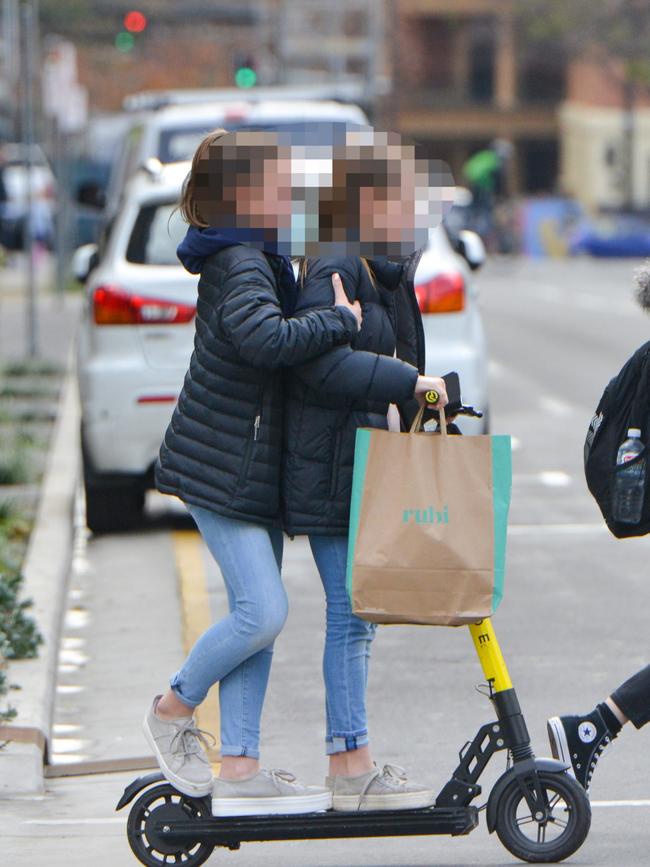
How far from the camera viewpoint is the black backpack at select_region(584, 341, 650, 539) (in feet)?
16.7

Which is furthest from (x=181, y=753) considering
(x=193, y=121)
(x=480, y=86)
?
(x=480, y=86)

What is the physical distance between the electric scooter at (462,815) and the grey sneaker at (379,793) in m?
0.04

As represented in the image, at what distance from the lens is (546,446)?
13.6m

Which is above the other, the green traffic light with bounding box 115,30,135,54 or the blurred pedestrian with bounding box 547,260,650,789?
the blurred pedestrian with bounding box 547,260,650,789

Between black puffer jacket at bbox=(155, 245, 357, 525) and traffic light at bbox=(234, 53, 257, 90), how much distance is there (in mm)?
17161

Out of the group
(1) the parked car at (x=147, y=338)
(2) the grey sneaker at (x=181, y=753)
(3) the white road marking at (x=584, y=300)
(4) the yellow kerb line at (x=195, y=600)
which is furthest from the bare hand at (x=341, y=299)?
(3) the white road marking at (x=584, y=300)

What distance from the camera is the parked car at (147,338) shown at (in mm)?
9844

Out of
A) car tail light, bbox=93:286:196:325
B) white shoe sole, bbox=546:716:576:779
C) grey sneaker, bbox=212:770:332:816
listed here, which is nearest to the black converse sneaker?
white shoe sole, bbox=546:716:576:779

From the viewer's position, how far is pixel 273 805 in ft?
15.9

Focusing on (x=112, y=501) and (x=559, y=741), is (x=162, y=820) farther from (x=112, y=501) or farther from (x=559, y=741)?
(x=112, y=501)

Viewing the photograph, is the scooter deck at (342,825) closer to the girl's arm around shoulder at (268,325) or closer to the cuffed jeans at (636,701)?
the cuffed jeans at (636,701)

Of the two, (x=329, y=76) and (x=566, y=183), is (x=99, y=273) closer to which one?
(x=329, y=76)

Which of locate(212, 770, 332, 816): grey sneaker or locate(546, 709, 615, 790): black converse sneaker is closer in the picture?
locate(212, 770, 332, 816): grey sneaker

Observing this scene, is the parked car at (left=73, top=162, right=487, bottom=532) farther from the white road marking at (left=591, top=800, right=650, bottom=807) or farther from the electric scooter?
the electric scooter
